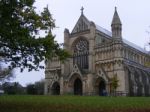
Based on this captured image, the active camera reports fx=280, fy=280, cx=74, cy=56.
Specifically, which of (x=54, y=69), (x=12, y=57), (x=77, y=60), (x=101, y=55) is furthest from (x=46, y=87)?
(x=12, y=57)

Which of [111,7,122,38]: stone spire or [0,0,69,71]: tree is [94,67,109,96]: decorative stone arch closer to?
[111,7,122,38]: stone spire

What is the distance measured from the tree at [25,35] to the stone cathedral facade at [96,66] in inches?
1650

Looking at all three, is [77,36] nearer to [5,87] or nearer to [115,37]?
[115,37]

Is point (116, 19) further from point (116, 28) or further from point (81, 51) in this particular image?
point (81, 51)

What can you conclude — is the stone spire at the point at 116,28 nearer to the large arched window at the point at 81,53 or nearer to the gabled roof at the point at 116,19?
the gabled roof at the point at 116,19

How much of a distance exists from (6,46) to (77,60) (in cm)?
5482

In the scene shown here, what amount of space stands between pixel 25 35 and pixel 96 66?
51083mm

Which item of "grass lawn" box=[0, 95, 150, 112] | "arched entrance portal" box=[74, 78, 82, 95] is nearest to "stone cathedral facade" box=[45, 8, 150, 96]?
"arched entrance portal" box=[74, 78, 82, 95]

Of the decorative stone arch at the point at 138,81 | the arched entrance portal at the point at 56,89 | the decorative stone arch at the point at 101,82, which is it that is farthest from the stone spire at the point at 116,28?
the arched entrance portal at the point at 56,89

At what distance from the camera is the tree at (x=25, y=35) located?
57.9ft

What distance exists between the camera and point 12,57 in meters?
20.2

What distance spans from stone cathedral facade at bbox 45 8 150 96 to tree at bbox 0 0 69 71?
4191cm

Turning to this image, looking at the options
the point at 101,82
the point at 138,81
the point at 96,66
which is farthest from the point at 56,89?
the point at 138,81

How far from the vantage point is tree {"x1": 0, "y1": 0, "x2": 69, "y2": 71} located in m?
17.7
